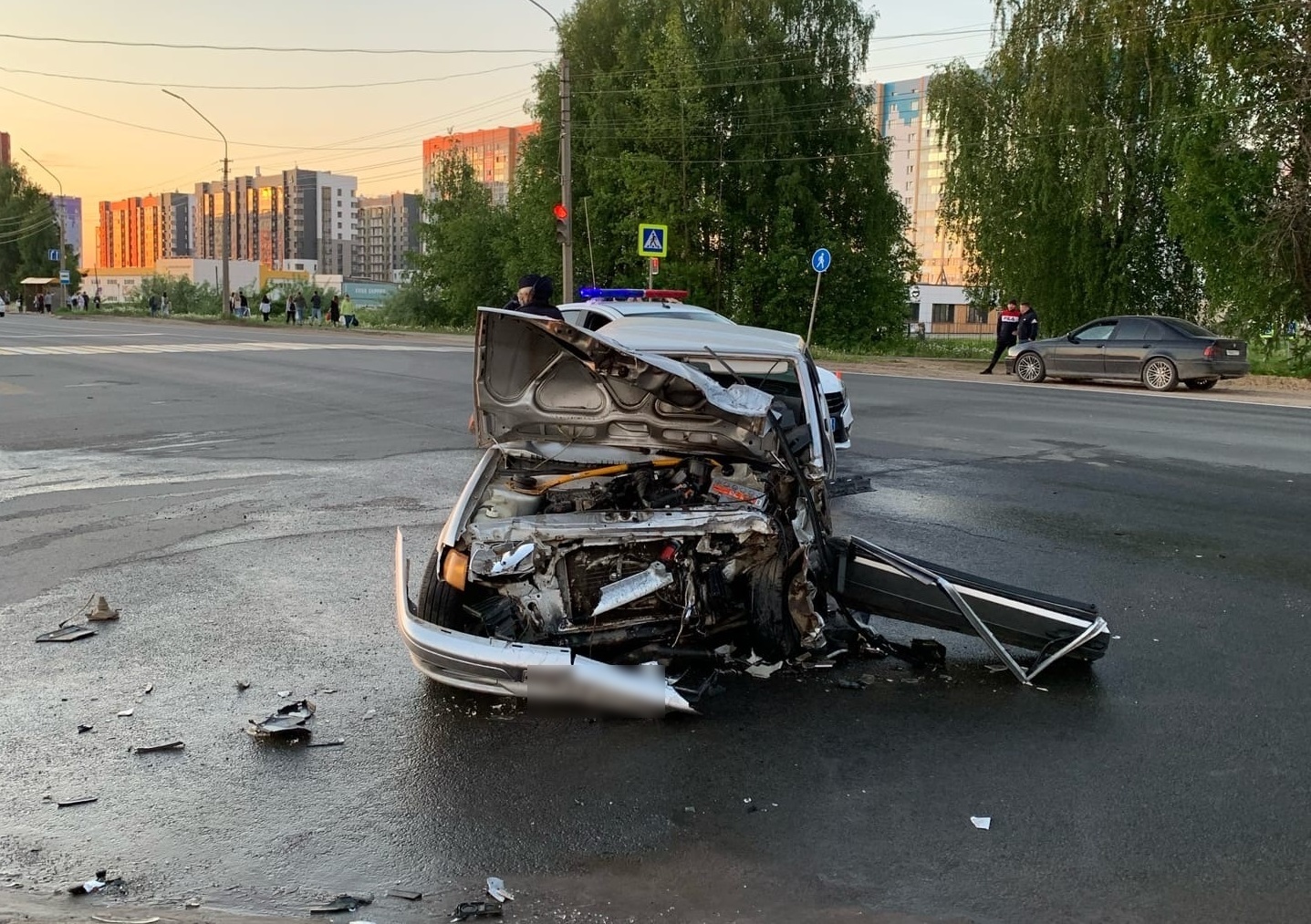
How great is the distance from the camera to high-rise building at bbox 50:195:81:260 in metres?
96.4

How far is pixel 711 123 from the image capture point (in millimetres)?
39969

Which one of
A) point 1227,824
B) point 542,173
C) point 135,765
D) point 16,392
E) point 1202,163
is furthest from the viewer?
point 542,173

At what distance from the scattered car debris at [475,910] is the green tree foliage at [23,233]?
384 ft

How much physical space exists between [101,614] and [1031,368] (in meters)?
21.7

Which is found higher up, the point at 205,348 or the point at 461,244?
the point at 461,244

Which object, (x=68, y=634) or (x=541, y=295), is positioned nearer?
(x=68, y=634)

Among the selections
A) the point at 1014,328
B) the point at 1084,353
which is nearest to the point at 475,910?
the point at 1084,353

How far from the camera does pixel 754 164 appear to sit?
130ft

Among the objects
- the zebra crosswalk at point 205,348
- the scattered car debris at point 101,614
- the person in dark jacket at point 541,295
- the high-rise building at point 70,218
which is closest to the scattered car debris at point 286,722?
the scattered car debris at point 101,614

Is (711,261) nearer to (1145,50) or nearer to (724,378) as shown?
(1145,50)

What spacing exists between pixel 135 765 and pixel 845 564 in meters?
3.22

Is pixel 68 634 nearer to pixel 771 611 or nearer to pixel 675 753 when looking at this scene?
pixel 675 753

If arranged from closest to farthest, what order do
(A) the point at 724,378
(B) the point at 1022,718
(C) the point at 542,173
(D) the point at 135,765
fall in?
(D) the point at 135,765 → (B) the point at 1022,718 → (A) the point at 724,378 → (C) the point at 542,173

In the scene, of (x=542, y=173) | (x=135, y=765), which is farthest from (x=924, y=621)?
(x=542, y=173)
